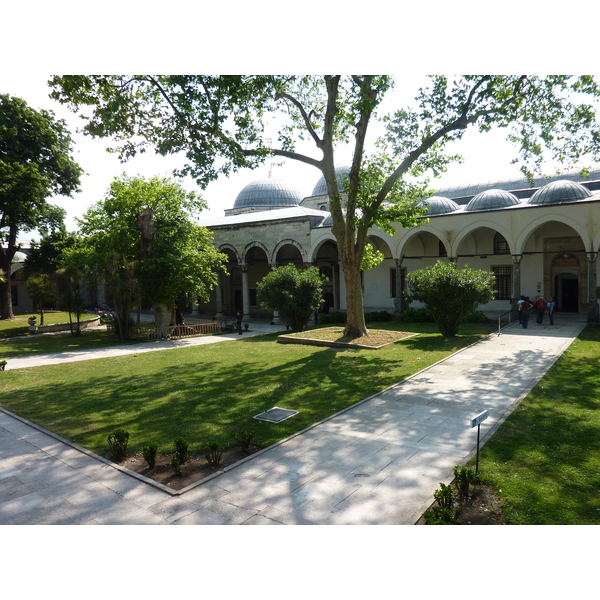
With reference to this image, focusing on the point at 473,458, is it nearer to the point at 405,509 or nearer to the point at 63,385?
the point at 405,509

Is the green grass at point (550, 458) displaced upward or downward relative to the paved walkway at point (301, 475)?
downward

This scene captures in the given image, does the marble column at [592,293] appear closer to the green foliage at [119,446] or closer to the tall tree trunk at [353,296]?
the tall tree trunk at [353,296]

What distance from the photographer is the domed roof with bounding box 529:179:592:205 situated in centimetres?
2136

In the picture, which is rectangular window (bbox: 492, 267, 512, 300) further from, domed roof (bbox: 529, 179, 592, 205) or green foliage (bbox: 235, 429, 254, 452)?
green foliage (bbox: 235, 429, 254, 452)

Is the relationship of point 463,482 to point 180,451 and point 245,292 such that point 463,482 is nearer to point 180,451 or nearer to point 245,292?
point 180,451

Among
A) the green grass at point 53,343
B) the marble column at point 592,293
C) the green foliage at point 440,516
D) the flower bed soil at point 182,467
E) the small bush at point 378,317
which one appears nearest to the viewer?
the green foliage at point 440,516

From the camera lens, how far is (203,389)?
10.7 meters

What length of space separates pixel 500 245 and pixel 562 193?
4.79 metres

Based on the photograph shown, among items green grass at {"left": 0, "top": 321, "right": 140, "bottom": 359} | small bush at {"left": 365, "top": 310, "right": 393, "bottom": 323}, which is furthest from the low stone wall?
small bush at {"left": 365, "top": 310, "right": 393, "bottom": 323}

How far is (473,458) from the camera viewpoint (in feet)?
20.6

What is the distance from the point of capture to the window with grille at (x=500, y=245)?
2562cm

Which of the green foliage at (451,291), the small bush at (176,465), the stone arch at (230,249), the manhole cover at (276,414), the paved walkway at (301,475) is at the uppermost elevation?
the stone arch at (230,249)

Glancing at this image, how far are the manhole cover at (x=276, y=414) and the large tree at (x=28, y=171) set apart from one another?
20.6m

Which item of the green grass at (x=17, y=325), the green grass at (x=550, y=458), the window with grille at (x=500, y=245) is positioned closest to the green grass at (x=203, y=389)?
the green grass at (x=550, y=458)
